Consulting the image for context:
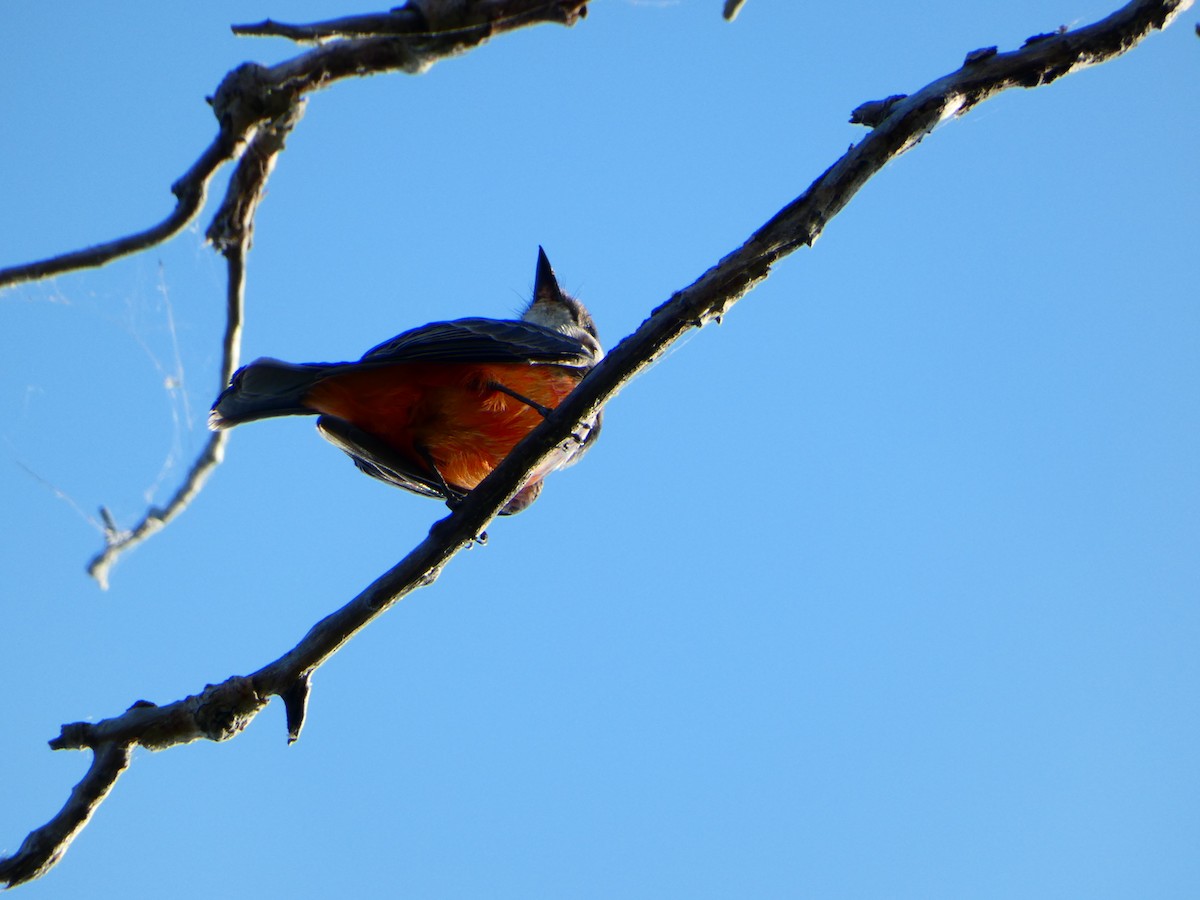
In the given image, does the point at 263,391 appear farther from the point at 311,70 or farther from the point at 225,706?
the point at 225,706

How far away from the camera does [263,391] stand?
3777 millimetres

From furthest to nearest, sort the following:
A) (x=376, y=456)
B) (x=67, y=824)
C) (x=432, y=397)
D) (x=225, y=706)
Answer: (x=376, y=456)
(x=432, y=397)
(x=225, y=706)
(x=67, y=824)

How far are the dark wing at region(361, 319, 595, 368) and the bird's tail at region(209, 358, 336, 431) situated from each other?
0.74 ft

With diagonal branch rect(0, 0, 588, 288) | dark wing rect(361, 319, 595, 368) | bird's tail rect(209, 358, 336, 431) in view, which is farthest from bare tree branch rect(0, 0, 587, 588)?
dark wing rect(361, 319, 595, 368)

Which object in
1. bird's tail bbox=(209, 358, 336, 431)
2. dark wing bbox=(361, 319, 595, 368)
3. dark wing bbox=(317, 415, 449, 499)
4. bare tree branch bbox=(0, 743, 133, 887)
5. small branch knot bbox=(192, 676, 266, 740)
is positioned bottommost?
bare tree branch bbox=(0, 743, 133, 887)

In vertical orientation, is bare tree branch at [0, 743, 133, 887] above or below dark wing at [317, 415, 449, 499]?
below

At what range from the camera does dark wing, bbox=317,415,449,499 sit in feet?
13.4

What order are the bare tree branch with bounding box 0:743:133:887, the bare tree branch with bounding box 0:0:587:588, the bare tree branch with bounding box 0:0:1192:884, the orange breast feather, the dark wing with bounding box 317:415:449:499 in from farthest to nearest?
the dark wing with bounding box 317:415:449:499 < the orange breast feather < the bare tree branch with bounding box 0:0:587:588 < the bare tree branch with bounding box 0:0:1192:884 < the bare tree branch with bounding box 0:743:133:887

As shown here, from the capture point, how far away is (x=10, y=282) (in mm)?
3824

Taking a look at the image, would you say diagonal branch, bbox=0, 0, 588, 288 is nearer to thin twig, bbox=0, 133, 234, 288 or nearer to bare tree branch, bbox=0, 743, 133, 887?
thin twig, bbox=0, 133, 234, 288

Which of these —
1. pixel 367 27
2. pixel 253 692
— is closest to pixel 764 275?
pixel 253 692

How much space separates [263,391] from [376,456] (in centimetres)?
56

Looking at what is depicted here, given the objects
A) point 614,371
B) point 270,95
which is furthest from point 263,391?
point 614,371

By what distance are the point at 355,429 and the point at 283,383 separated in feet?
1.25
